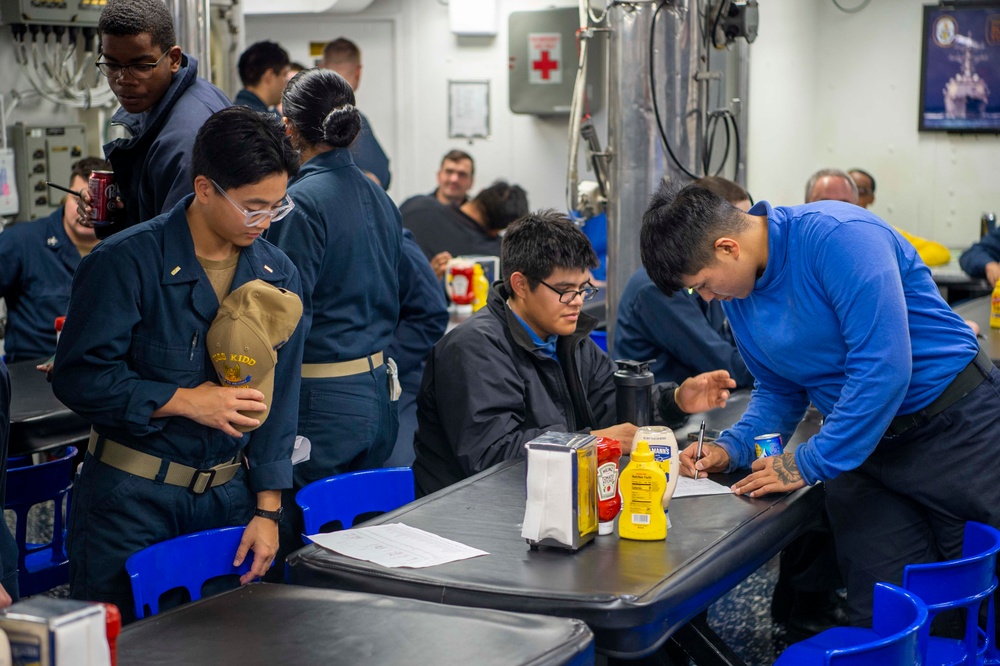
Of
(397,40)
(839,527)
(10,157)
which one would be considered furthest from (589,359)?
(397,40)

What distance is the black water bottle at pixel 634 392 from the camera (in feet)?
9.37

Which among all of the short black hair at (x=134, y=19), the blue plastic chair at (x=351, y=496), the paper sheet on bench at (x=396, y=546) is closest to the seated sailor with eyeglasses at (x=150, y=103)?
the short black hair at (x=134, y=19)

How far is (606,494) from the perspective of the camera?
2184 mm

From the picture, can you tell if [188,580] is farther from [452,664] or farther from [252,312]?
[452,664]

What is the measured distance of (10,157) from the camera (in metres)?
5.43

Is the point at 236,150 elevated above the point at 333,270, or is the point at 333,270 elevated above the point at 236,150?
the point at 236,150

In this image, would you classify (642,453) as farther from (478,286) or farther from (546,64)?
(546,64)

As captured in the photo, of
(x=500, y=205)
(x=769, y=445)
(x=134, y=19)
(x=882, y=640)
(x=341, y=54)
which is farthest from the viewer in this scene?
(x=500, y=205)

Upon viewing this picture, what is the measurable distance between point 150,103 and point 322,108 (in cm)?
46

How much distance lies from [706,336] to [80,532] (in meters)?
2.00

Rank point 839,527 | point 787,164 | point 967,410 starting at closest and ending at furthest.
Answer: point 967,410 → point 839,527 → point 787,164

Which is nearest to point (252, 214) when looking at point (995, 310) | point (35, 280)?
point (35, 280)

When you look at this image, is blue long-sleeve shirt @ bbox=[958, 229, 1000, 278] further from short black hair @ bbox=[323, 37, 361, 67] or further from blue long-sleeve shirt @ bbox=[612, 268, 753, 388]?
short black hair @ bbox=[323, 37, 361, 67]

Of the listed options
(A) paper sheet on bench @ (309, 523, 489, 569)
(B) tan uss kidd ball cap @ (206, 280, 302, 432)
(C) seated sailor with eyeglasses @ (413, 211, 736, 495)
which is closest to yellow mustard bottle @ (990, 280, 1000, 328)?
(C) seated sailor with eyeglasses @ (413, 211, 736, 495)
